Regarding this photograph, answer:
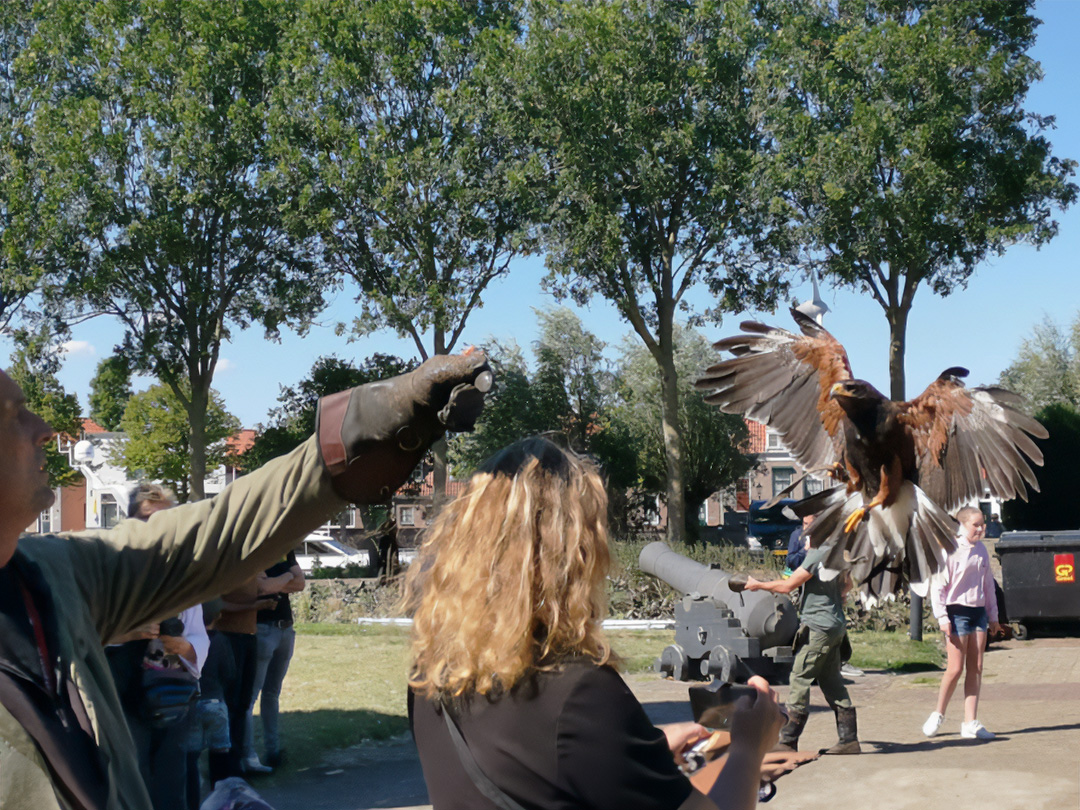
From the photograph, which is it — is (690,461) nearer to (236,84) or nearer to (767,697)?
(236,84)

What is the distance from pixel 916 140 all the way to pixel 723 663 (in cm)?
2086

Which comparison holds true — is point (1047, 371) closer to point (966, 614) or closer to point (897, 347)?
point (897, 347)

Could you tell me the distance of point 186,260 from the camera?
2789 centimetres

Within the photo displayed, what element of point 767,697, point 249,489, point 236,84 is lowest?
point 767,697

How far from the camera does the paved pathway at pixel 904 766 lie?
20.9 feet

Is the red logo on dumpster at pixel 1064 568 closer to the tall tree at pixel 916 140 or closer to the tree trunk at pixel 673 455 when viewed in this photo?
the tall tree at pixel 916 140

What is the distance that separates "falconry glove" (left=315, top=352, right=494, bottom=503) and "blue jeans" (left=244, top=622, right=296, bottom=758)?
5501 mm

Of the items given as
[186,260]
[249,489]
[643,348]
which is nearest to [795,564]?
[249,489]

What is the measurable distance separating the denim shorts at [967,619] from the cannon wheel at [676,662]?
5.36m

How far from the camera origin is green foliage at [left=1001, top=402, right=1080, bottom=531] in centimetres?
2486

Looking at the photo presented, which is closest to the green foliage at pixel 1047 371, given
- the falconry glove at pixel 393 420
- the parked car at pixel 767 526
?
the parked car at pixel 767 526

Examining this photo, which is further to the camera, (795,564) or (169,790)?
(795,564)

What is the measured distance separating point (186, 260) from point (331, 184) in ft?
16.8

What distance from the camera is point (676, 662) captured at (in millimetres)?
3443
